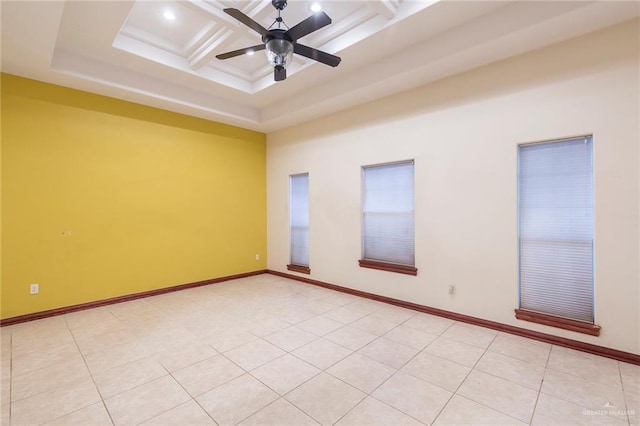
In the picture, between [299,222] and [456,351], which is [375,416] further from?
[299,222]

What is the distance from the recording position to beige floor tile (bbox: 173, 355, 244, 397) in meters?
2.39

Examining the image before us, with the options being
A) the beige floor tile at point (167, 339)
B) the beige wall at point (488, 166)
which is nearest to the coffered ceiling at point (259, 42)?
the beige wall at point (488, 166)

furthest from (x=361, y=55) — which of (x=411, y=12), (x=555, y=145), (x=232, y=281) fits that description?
(x=232, y=281)

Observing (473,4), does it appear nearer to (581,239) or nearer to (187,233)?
(581,239)

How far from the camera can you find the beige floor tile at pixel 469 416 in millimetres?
1970

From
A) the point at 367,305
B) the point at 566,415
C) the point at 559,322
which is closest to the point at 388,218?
the point at 367,305

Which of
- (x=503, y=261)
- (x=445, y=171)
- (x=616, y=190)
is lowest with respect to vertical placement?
(x=503, y=261)

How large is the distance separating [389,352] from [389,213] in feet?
7.12

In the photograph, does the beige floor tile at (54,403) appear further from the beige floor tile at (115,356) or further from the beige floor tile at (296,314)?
the beige floor tile at (296,314)

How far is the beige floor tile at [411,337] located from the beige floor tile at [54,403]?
9.03 feet

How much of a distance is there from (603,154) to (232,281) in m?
5.77

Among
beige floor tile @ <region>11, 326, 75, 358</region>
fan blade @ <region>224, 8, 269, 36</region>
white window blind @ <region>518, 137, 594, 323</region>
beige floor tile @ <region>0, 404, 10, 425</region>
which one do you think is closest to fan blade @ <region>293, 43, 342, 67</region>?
fan blade @ <region>224, 8, 269, 36</region>

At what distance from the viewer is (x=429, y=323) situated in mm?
3693

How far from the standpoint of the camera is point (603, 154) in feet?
9.33
